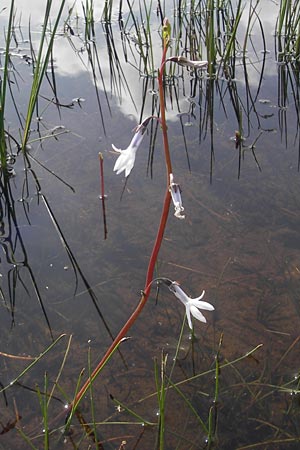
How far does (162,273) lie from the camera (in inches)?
109

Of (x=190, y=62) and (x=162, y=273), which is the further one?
(x=162, y=273)

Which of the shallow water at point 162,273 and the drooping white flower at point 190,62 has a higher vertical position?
the drooping white flower at point 190,62

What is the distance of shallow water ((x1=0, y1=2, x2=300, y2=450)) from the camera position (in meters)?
2.15

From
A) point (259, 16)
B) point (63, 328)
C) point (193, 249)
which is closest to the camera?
point (63, 328)

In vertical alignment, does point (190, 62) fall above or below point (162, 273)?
above

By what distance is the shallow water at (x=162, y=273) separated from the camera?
7.04 feet

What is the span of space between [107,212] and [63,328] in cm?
88

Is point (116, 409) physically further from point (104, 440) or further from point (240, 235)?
point (240, 235)

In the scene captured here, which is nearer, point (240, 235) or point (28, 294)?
point (28, 294)

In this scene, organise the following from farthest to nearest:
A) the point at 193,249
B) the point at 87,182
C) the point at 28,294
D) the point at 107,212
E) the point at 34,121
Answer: the point at 34,121, the point at 87,182, the point at 107,212, the point at 193,249, the point at 28,294

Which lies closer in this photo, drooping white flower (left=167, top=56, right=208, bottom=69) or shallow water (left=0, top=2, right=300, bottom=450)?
drooping white flower (left=167, top=56, right=208, bottom=69)

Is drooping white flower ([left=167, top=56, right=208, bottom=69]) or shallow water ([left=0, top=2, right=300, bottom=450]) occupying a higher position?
drooping white flower ([left=167, top=56, right=208, bottom=69])

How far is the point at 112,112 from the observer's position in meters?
4.29

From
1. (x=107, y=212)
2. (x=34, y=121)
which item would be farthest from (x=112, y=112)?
(x=107, y=212)
